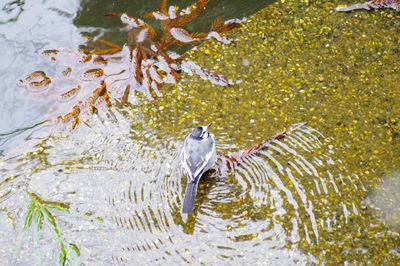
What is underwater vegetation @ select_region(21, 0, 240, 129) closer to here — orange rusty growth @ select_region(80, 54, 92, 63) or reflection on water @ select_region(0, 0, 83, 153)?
orange rusty growth @ select_region(80, 54, 92, 63)

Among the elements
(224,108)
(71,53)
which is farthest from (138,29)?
(224,108)

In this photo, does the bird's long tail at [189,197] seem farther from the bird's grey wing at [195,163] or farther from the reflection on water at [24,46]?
the reflection on water at [24,46]

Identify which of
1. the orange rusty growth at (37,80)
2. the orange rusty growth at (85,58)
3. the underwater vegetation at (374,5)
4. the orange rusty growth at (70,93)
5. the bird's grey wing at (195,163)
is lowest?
the orange rusty growth at (37,80)

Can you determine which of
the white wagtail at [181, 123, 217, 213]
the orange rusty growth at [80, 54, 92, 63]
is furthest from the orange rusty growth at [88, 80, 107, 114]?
A: the white wagtail at [181, 123, 217, 213]

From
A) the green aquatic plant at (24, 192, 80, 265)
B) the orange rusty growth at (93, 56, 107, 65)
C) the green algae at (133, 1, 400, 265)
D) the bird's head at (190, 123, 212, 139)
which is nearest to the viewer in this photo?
the green aquatic plant at (24, 192, 80, 265)

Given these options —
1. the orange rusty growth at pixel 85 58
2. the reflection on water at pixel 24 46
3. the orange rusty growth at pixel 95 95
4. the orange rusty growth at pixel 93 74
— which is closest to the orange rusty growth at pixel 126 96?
the orange rusty growth at pixel 95 95

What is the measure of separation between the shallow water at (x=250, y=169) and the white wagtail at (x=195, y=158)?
5.8 inches

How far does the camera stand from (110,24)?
5980mm

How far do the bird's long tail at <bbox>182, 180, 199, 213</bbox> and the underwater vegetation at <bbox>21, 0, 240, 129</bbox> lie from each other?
1301mm

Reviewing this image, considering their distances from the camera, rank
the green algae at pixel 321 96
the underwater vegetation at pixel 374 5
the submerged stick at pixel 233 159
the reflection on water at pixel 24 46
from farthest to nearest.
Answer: the underwater vegetation at pixel 374 5 < the reflection on water at pixel 24 46 < the submerged stick at pixel 233 159 < the green algae at pixel 321 96

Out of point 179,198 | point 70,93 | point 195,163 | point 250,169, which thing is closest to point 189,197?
point 179,198

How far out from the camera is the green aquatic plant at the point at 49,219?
156 inches

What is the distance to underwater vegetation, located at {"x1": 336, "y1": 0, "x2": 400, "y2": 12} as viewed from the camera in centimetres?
580

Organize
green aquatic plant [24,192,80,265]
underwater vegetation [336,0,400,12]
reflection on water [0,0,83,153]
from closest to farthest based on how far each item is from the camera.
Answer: green aquatic plant [24,192,80,265], reflection on water [0,0,83,153], underwater vegetation [336,0,400,12]
